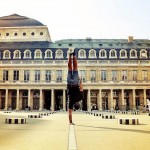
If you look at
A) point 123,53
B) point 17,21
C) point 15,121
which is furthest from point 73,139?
point 17,21

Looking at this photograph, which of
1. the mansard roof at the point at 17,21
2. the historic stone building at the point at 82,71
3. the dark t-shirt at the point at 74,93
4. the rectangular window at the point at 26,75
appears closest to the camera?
the dark t-shirt at the point at 74,93

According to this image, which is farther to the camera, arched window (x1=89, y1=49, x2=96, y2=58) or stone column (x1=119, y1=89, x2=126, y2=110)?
arched window (x1=89, y1=49, x2=96, y2=58)

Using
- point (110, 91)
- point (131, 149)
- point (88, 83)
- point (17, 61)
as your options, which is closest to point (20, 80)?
point (17, 61)

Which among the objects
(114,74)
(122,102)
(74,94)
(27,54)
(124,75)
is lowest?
(122,102)

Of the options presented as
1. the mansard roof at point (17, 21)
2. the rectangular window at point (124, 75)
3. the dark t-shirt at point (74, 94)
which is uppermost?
the mansard roof at point (17, 21)

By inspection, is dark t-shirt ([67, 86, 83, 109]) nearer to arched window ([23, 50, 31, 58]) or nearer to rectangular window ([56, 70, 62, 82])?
rectangular window ([56, 70, 62, 82])

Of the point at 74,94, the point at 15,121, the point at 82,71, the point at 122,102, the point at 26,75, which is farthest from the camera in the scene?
the point at 26,75

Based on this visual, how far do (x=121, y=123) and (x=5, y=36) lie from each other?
55.5 meters

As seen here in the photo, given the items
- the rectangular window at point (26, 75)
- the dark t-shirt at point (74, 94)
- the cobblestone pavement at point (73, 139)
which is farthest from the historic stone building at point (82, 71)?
the cobblestone pavement at point (73, 139)

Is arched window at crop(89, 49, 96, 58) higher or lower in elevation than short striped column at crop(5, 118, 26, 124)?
higher

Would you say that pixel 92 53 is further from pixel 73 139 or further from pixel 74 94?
pixel 73 139

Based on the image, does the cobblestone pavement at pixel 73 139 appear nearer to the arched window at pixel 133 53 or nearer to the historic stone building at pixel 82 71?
the historic stone building at pixel 82 71

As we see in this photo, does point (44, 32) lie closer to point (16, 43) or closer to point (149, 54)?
point (16, 43)

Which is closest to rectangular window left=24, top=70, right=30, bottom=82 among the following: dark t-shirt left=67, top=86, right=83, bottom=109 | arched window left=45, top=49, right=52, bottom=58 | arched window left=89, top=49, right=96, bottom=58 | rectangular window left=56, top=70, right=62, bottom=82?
arched window left=45, top=49, right=52, bottom=58
